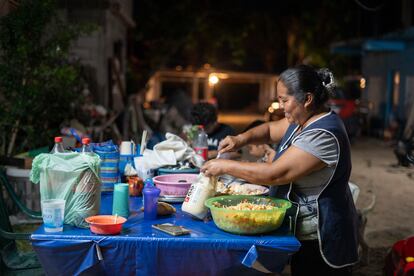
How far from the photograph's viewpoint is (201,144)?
15.4 feet

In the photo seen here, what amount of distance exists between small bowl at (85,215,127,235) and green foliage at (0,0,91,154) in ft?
12.4

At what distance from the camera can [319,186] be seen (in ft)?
9.48

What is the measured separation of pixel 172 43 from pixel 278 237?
706 inches

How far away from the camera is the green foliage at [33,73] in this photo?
600cm

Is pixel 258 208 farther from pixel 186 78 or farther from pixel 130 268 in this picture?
pixel 186 78

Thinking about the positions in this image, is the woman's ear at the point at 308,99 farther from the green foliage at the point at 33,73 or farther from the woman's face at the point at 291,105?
the green foliage at the point at 33,73

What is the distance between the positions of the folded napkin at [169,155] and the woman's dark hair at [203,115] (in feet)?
4.94

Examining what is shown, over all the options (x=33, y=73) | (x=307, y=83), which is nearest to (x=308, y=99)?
(x=307, y=83)

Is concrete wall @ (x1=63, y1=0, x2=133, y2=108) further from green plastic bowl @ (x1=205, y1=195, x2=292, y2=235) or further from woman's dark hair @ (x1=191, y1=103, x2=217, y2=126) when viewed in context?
green plastic bowl @ (x1=205, y1=195, x2=292, y2=235)

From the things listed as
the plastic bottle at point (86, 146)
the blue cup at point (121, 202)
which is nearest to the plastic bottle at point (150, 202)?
the blue cup at point (121, 202)

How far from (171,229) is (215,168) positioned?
0.42 m

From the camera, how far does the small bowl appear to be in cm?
271

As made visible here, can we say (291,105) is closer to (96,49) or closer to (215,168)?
(215,168)

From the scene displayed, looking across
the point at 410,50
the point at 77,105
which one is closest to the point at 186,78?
the point at 410,50
